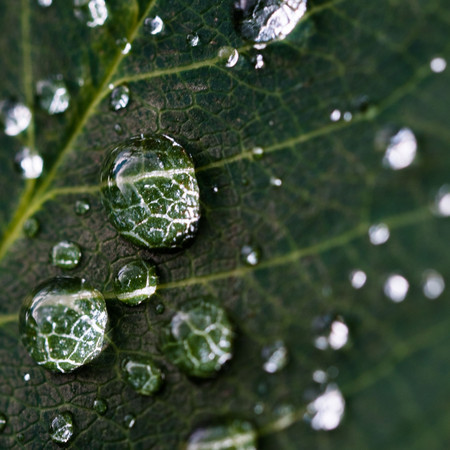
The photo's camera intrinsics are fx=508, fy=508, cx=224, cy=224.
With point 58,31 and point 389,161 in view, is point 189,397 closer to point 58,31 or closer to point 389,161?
point 389,161

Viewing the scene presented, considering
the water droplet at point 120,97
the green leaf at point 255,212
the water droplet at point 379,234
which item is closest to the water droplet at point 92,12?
the green leaf at point 255,212

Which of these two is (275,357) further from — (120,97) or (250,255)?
(120,97)

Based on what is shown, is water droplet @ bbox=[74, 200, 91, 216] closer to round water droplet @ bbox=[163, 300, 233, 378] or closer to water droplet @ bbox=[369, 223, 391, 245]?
round water droplet @ bbox=[163, 300, 233, 378]

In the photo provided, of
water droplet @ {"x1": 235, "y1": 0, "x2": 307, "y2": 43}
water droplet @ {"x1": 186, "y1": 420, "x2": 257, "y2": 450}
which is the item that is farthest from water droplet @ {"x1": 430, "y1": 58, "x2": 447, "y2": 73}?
water droplet @ {"x1": 186, "y1": 420, "x2": 257, "y2": 450}

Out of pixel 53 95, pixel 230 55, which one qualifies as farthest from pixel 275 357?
pixel 53 95

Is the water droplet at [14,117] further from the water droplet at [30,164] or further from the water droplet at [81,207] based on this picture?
the water droplet at [81,207]

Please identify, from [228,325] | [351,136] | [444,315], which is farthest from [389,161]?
[228,325]
